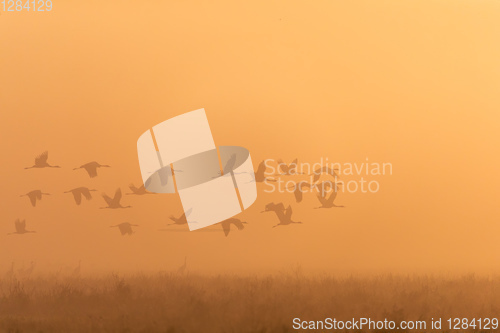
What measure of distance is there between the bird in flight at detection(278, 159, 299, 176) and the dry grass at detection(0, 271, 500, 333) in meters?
0.50

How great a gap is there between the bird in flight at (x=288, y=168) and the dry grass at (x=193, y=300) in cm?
50

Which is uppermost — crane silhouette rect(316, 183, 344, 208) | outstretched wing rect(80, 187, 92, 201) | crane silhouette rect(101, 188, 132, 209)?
outstretched wing rect(80, 187, 92, 201)

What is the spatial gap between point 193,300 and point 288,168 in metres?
0.82

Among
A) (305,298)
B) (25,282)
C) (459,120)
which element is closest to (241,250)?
(305,298)

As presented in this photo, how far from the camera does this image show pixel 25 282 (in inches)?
93.4

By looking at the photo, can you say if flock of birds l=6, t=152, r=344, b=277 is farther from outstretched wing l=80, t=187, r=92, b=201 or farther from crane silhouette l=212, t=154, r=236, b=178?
crane silhouette l=212, t=154, r=236, b=178

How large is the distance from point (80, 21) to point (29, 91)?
432mm

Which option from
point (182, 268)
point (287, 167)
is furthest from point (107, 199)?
point (287, 167)

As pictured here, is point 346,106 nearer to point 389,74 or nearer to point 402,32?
point 389,74

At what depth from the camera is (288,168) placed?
2.36 metres

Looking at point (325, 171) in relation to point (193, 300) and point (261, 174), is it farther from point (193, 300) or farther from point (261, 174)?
point (193, 300)

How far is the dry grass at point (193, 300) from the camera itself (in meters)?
2.37

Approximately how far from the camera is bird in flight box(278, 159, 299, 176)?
2355mm

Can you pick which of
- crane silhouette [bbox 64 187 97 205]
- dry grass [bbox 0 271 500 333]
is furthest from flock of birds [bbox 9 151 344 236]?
dry grass [bbox 0 271 500 333]
